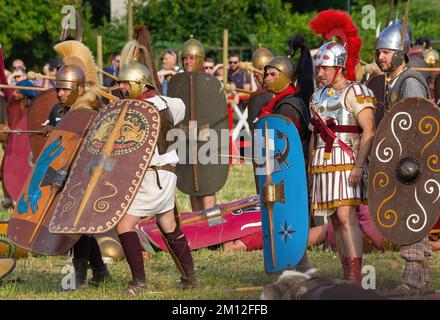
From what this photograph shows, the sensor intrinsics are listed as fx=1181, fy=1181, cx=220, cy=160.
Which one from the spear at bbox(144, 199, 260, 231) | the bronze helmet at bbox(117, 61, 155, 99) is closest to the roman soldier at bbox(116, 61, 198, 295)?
the bronze helmet at bbox(117, 61, 155, 99)

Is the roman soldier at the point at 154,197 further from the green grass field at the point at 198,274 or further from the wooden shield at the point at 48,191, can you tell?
the wooden shield at the point at 48,191

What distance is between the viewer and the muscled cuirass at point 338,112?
7098mm

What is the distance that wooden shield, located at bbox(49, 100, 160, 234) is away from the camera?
695cm

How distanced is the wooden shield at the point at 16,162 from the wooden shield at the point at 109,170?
4.72 metres

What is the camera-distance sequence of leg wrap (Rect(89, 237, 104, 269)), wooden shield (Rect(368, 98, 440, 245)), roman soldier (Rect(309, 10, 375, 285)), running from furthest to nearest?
leg wrap (Rect(89, 237, 104, 269)) → roman soldier (Rect(309, 10, 375, 285)) → wooden shield (Rect(368, 98, 440, 245))

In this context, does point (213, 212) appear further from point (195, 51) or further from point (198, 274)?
point (195, 51)

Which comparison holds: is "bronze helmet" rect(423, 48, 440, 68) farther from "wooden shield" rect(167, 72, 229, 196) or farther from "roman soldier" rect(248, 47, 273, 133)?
"wooden shield" rect(167, 72, 229, 196)

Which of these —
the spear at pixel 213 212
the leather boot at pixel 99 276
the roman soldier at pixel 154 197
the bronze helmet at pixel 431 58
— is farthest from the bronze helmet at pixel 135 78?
the bronze helmet at pixel 431 58

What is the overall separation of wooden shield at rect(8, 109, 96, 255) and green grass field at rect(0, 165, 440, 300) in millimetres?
311

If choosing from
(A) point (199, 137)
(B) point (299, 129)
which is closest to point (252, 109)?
(A) point (199, 137)

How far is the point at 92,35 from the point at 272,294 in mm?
18884

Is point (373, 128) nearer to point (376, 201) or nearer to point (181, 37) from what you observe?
point (376, 201)

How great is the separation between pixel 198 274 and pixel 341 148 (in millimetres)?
1524

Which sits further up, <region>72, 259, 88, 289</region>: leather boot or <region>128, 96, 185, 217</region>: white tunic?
<region>128, 96, 185, 217</region>: white tunic
